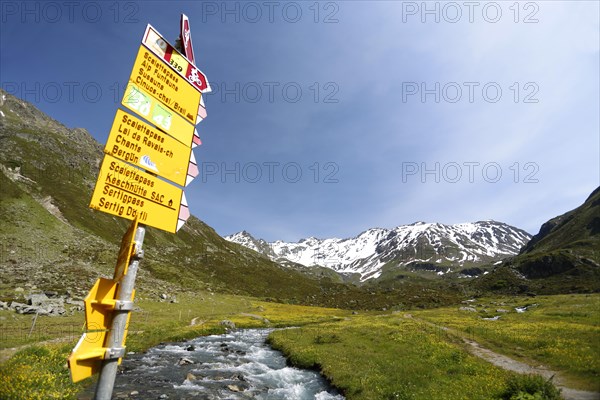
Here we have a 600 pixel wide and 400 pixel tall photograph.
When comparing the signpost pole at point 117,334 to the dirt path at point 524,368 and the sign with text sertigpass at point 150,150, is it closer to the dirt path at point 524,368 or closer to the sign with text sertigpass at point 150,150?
the sign with text sertigpass at point 150,150

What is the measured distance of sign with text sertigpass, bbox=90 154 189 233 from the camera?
5.01 metres

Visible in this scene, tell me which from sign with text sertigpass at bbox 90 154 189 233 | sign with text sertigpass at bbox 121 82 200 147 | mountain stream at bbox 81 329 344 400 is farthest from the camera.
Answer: mountain stream at bbox 81 329 344 400

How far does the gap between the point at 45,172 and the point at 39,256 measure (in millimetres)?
85908

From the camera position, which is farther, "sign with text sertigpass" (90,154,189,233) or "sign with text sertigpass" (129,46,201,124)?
"sign with text sertigpass" (129,46,201,124)

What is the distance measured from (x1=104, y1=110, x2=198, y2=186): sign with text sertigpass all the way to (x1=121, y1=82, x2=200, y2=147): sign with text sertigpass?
138mm

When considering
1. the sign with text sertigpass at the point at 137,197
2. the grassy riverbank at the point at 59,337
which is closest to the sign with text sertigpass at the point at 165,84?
the sign with text sertigpass at the point at 137,197

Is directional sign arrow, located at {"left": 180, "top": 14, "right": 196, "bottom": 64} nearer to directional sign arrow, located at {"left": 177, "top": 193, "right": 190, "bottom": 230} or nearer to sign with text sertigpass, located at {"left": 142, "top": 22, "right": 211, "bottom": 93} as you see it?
sign with text sertigpass, located at {"left": 142, "top": 22, "right": 211, "bottom": 93}

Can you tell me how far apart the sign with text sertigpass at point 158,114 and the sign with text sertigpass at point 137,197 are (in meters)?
1.01

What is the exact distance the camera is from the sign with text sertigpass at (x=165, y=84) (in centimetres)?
574

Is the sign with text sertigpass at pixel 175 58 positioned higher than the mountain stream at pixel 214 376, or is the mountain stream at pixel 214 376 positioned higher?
the sign with text sertigpass at pixel 175 58

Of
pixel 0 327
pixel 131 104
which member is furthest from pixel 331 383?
pixel 0 327

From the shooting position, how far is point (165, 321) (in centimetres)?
4778

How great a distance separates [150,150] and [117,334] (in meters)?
3.07

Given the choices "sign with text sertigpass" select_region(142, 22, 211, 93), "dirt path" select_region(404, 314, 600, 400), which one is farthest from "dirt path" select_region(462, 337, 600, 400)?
"sign with text sertigpass" select_region(142, 22, 211, 93)
